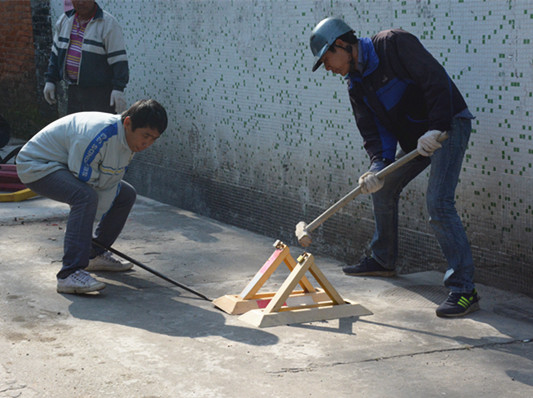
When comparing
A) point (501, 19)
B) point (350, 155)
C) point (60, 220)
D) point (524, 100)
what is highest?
point (501, 19)

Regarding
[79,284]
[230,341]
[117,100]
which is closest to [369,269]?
[230,341]

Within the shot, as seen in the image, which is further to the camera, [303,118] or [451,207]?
[303,118]

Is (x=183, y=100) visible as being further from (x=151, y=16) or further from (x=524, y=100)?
(x=524, y=100)

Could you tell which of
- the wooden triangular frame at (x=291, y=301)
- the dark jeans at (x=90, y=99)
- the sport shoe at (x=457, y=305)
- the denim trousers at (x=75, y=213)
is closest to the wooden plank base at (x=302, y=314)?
the wooden triangular frame at (x=291, y=301)

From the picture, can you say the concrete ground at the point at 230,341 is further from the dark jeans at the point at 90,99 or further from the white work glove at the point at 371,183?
the dark jeans at the point at 90,99

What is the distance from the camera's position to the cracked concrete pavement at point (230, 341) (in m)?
3.60

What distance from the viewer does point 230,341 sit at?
13.7ft

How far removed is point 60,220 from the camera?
707 centimetres

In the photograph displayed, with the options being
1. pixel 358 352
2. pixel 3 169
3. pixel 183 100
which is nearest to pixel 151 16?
pixel 183 100

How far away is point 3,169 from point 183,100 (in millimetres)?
2028

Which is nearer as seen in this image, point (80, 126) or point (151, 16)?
point (80, 126)

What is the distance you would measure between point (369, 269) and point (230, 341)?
1561 mm

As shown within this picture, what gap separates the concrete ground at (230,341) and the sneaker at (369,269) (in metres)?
0.07

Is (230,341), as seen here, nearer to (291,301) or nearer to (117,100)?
(291,301)
